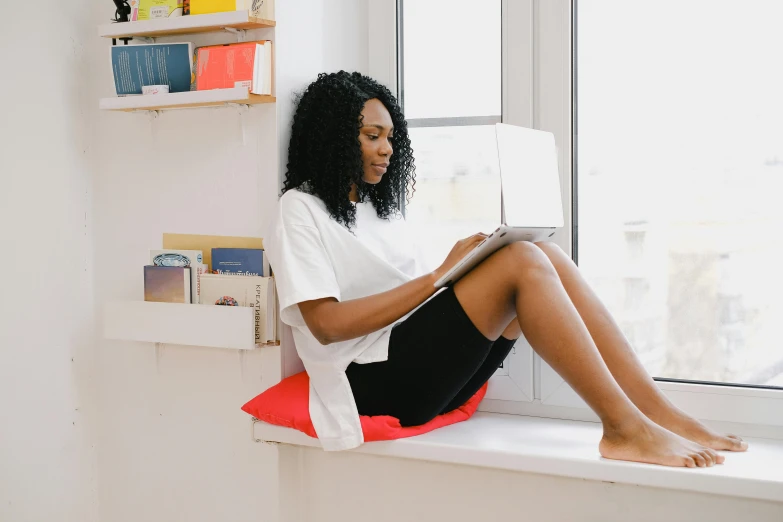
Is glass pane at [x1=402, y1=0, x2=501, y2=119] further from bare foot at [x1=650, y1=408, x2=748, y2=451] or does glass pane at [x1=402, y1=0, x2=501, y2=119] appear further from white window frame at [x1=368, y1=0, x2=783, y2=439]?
bare foot at [x1=650, y1=408, x2=748, y2=451]

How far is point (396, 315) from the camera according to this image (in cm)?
153

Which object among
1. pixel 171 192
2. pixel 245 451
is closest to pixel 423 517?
pixel 245 451

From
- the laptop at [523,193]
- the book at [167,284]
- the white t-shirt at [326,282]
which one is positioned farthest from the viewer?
the book at [167,284]

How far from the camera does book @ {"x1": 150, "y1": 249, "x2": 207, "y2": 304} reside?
177 centimetres

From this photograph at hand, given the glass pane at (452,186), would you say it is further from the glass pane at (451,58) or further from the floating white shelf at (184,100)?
the floating white shelf at (184,100)

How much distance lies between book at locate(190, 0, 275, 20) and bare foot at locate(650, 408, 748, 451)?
46.5 inches

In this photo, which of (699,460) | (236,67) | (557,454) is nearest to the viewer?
(699,460)

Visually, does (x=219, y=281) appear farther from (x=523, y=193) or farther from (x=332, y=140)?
(x=523, y=193)

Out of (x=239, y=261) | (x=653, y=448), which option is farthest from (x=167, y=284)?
(x=653, y=448)

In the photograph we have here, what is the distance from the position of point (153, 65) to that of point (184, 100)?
133 mm

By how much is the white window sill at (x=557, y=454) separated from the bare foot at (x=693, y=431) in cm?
2

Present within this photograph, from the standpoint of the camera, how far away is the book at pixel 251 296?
67.5 inches

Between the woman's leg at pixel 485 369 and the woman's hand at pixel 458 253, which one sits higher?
the woman's hand at pixel 458 253

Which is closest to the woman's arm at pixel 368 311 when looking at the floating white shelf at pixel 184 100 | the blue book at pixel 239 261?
the blue book at pixel 239 261
